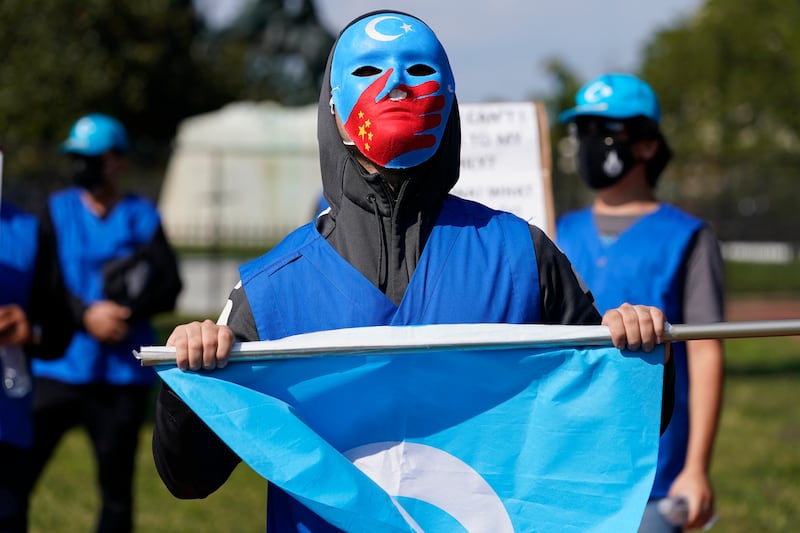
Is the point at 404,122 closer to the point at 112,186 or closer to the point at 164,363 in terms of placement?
the point at 164,363

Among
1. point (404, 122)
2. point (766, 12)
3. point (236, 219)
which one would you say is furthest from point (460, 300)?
point (766, 12)

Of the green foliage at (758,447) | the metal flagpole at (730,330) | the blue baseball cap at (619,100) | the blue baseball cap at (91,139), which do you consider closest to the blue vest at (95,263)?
the blue baseball cap at (91,139)

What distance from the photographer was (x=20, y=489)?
16.3ft

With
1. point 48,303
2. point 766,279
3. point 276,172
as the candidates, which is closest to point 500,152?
point 48,303

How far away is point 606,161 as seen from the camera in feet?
15.0

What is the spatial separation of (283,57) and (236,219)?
32.0 meters

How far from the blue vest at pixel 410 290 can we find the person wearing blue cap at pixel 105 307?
12.3 feet

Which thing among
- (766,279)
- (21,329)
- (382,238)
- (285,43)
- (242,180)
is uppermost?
(382,238)

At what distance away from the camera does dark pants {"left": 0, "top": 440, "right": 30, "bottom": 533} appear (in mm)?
4891

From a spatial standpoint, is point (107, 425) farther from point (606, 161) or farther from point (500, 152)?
point (606, 161)

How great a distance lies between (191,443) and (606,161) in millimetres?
2469

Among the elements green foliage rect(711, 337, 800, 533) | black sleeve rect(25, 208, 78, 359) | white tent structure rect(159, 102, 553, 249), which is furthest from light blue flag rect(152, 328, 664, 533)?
green foliage rect(711, 337, 800, 533)

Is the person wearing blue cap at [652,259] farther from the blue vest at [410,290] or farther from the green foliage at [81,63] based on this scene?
the green foliage at [81,63]

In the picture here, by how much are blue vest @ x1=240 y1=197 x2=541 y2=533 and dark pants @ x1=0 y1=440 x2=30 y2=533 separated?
265 centimetres
